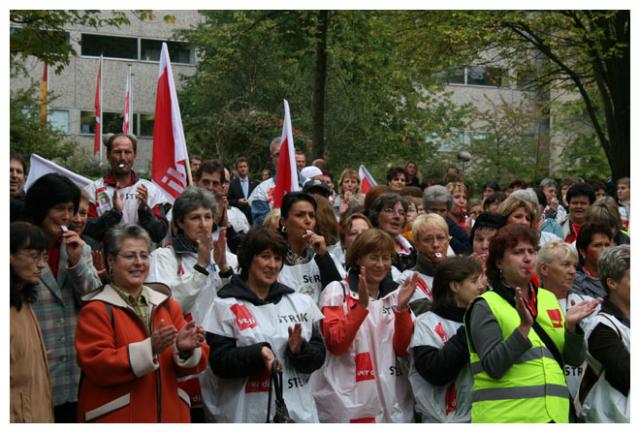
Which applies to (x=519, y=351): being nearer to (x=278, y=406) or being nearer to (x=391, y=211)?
(x=278, y=406)

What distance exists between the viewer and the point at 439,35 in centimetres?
2275

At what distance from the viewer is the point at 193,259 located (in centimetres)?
682

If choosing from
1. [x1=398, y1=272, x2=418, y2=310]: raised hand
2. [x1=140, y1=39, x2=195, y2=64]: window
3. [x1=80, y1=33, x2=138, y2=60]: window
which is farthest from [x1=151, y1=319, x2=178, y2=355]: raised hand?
[x1=140, y1=39, x2=195, y2=64]: window

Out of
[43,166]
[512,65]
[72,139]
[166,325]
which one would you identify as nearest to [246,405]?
[166,325]

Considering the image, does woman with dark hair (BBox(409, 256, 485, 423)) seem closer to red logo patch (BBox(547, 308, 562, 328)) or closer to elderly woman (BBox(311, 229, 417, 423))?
elderly woman (BBox(311, 229, 417, 423))

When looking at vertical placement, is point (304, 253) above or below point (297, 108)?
below

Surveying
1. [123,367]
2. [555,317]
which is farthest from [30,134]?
[555,317]

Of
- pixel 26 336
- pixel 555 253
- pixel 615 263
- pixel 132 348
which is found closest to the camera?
pixel 26 336

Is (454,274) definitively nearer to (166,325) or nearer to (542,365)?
(542,365)

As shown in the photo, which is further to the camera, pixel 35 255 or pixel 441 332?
pixel 441 332

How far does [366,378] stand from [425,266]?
1.25m

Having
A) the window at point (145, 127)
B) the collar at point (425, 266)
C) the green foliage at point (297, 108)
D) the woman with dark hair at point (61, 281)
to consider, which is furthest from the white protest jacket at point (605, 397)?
the window at point (145, 127)

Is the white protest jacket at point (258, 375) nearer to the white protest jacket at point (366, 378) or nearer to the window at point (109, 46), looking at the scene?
the white protest jacket at point (366, 378)

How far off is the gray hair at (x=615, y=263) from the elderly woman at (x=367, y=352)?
1.22 m
